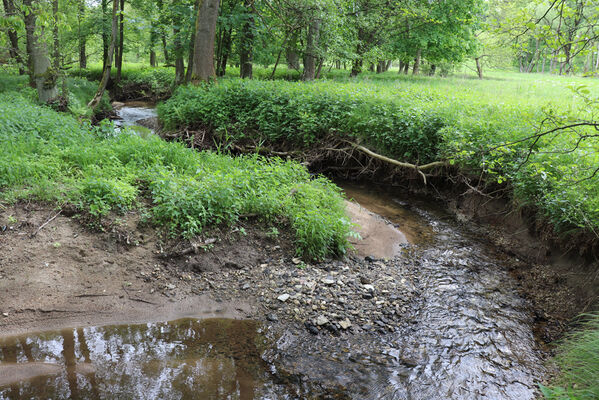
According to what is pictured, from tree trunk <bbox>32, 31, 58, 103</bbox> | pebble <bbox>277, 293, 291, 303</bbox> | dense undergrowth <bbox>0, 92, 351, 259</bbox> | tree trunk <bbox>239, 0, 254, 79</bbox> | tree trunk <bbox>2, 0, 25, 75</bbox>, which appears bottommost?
pebble <bbox>277, 293, 291, 303</bbox>

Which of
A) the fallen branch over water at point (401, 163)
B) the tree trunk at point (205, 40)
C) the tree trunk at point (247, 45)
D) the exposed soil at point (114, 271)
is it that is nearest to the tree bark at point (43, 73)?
the tree trunk at point (205, 40)

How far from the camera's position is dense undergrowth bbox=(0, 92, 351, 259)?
5586 millimetres

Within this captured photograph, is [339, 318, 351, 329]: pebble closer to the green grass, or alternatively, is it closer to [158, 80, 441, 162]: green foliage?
[158, 80, 441, 162]: green foliage

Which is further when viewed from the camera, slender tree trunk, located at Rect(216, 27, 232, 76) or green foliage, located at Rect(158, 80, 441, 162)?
slender tree trunk, located at Rect(216, 27, 232, 76)

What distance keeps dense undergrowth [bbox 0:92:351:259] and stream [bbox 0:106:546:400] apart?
1.69m

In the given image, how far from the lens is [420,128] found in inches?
353

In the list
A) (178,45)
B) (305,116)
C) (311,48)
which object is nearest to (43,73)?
(178,45)

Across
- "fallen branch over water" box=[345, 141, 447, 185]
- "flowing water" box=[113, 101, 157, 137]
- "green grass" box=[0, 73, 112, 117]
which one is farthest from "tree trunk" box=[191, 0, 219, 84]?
"fallen branch over water" box=[345, 141, 447, 185]

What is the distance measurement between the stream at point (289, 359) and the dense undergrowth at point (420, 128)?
1913 mm

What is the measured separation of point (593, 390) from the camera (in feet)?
10.1

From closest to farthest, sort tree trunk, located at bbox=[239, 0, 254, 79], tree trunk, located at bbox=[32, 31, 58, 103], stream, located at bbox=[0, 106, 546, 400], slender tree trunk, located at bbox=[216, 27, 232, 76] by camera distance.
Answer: stream, located at bbox=[0, 106, 546, 400], tree trunk, located at bbox=[32, 31, 58, 103], tree trunk, located at bbox=[239, 0, 254, 79], slender tree trunk, located at bbox=[216, 27, 232, 76]

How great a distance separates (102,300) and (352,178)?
730 centimetres

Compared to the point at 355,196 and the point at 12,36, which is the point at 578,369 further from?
the point at 12,36

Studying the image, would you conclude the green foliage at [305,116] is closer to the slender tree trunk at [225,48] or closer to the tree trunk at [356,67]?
the slender tree trunk at [225,48]
